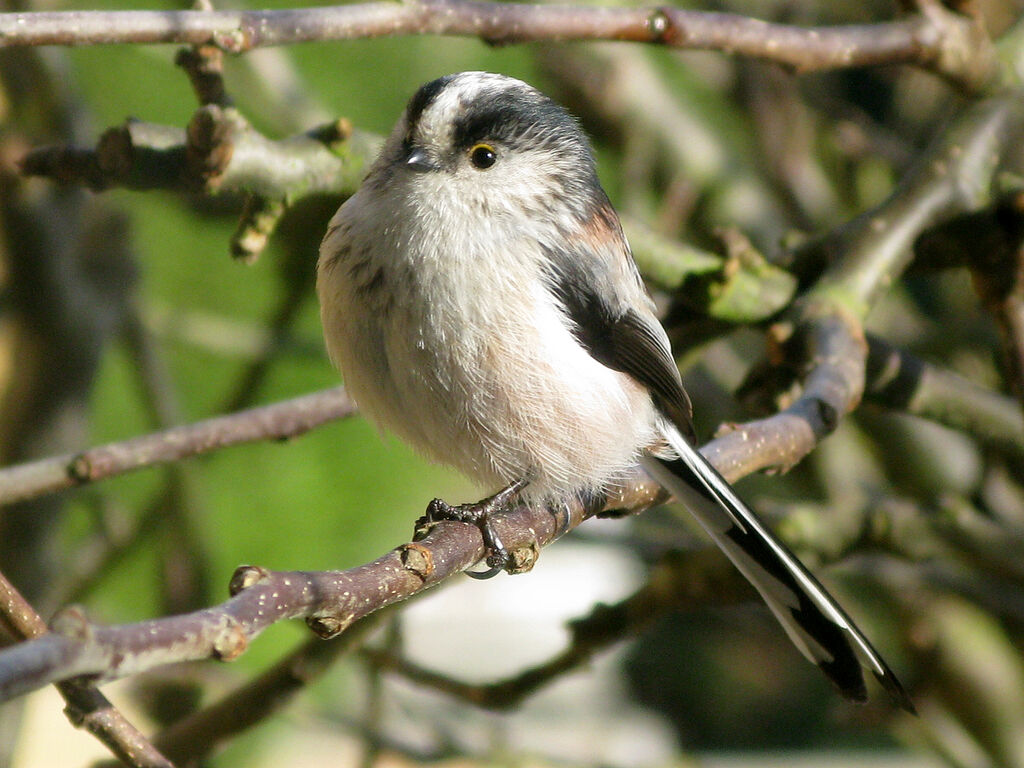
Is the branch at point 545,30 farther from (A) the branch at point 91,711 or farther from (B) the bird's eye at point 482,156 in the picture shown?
(A) the branch at point 91,711

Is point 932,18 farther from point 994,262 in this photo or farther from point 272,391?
point 272,391

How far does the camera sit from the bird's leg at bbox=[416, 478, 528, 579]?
152 centimetres

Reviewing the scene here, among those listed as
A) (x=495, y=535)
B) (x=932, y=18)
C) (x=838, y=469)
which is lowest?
(x=838, y=469)

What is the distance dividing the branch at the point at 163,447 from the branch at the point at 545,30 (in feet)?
2.23

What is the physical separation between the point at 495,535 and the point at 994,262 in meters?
1.16

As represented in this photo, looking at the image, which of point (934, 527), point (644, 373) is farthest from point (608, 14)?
point (934, 527)

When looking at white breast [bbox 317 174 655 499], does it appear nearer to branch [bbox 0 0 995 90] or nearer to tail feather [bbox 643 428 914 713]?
tail feather [bbox 643 428 914 713]

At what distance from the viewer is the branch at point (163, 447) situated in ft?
5.88

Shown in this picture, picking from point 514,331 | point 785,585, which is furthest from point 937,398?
point 514,331

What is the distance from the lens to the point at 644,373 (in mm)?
2049

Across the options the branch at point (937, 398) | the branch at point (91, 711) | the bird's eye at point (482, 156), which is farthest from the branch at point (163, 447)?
the branch at point (937, 398)

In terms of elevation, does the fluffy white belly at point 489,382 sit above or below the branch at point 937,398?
above

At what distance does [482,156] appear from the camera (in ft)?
6.76

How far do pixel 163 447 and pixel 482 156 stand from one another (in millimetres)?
779
